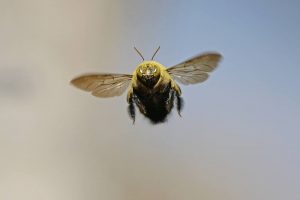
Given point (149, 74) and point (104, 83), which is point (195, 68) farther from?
point (104, 83)

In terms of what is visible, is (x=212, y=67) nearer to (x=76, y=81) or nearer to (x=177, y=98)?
(x=177, y=98)

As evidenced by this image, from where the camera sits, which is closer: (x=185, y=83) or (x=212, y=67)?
(x=212, y=67)

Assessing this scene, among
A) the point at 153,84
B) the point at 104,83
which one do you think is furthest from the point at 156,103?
the point at 104,83

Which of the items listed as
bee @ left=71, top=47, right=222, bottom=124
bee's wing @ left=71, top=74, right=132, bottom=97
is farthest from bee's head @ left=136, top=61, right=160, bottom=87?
bee's wing @ left=71, top=74, right=132, bottom=97

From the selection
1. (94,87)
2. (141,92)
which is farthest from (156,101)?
(94,87)

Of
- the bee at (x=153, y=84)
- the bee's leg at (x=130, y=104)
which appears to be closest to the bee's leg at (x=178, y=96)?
the bee at (x=153, y=84)

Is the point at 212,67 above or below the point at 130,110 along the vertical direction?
above
